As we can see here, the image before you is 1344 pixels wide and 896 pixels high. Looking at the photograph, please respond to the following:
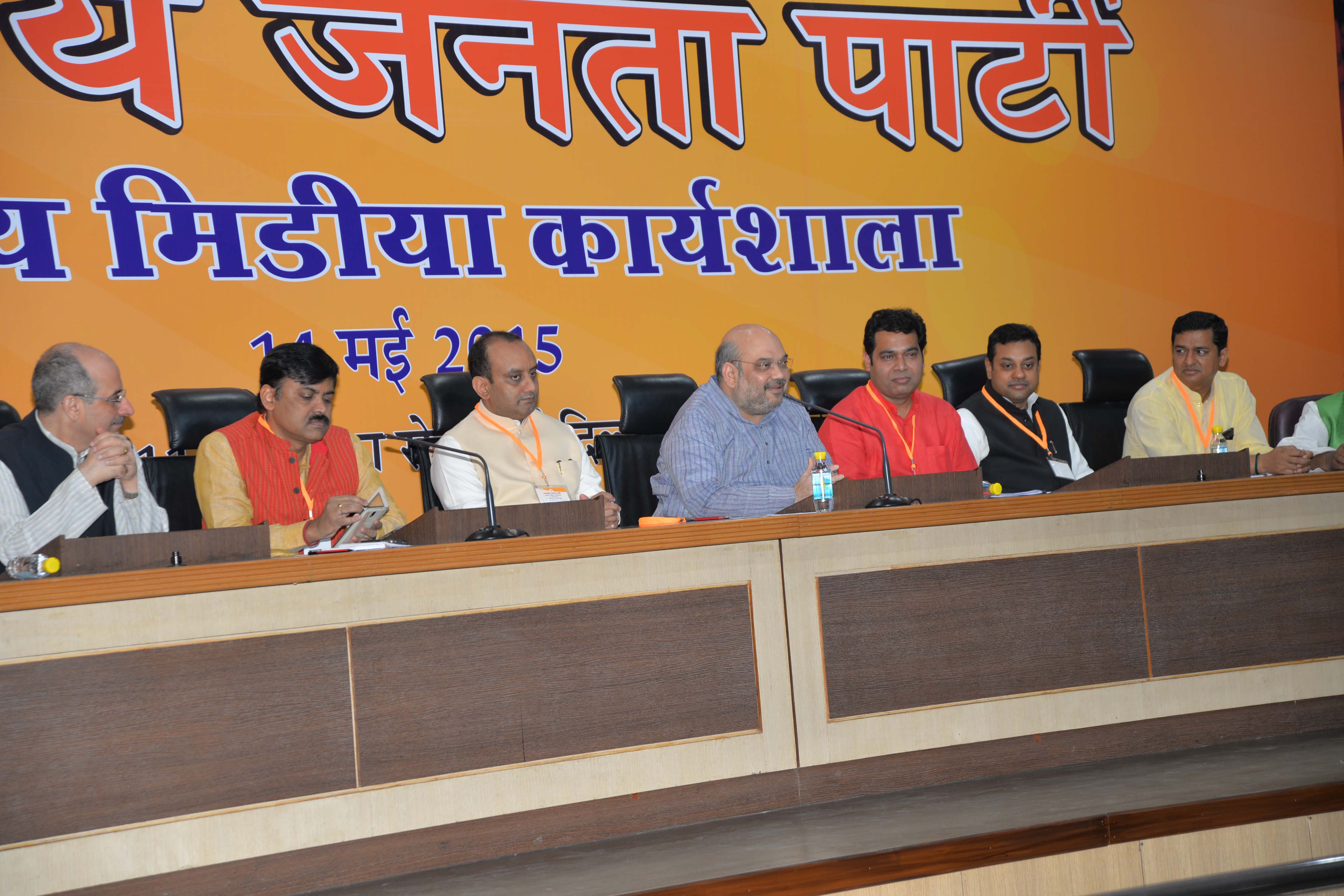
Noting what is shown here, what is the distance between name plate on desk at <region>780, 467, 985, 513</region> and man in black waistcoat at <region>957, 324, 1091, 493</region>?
3.77ft

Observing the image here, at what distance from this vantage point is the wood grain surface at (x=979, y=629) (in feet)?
7.73

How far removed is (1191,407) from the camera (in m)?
4.00

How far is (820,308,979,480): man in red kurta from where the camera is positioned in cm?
351

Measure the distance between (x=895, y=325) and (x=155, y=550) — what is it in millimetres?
2355

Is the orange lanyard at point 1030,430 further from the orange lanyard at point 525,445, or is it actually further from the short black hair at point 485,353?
the short black hair at point 485,353

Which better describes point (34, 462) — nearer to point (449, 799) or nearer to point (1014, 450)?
point (449, 799)

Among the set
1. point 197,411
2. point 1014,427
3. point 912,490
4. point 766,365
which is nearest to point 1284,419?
point 1014,427

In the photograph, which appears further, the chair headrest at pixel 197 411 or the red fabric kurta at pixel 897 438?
the red fabric kurta at pixel 897 438

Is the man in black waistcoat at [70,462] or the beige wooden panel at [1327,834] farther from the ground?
the man in black waistcoat at [70,462]

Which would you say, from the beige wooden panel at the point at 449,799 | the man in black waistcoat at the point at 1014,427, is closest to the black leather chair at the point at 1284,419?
the man in black waistcoat at the point at 1014,427

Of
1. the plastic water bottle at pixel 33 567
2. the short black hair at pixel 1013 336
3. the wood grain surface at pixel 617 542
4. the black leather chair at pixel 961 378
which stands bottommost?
the wood grain surface at pixel 617 542

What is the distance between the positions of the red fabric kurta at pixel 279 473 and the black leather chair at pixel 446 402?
1.16 ft

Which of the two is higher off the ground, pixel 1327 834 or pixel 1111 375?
pixel 1111 375

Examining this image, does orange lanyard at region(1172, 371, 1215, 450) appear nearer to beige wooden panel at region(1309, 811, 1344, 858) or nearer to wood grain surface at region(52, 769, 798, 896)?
beige wooden panel at region(1309, 811, 1344, 858)
